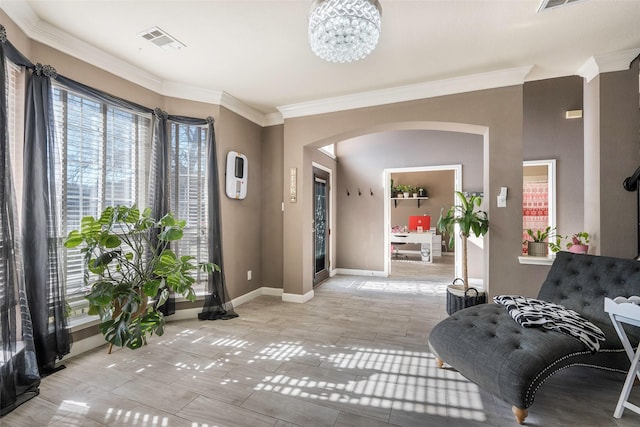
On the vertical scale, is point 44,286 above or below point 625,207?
below

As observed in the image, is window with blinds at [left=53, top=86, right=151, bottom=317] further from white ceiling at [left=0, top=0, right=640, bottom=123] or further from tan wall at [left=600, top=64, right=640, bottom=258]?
tan wall at [left=600, top=64, right=640, bottom=258]

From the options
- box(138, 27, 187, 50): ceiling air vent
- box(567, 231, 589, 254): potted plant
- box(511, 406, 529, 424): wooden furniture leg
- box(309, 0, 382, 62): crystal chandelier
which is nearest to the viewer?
box(309, 0, 382, 62): crystal chandelier

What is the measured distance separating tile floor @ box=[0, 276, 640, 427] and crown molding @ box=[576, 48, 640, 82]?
2.69 metres

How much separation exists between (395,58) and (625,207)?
255 cm

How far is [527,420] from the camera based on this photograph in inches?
66.1

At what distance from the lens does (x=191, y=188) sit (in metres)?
3.36

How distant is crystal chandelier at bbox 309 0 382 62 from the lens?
4.82ft

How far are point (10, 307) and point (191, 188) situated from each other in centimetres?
184

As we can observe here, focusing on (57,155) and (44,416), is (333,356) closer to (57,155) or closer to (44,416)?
(44,416)

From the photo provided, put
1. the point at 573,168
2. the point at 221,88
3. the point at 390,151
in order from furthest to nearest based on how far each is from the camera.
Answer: the point at 390,151 → the point at 573,168 → the point at 221,88

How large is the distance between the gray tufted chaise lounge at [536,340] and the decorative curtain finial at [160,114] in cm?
346

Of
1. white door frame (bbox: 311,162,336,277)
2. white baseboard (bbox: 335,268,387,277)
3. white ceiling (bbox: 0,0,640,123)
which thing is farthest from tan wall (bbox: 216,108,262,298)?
white baseboard (bbox: 335,268,387,277)

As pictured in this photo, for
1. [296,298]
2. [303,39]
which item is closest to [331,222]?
[296,298]

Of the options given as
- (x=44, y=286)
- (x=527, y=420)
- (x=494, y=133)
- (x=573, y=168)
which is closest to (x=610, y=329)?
(x=527, y=420)
